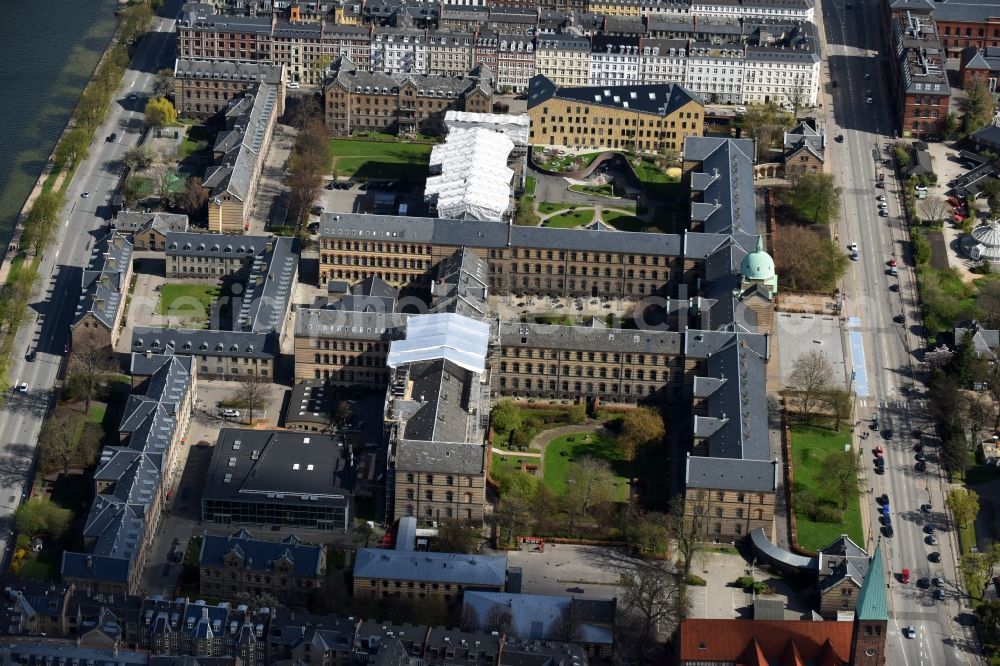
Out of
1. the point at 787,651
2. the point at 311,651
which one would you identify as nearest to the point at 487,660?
the point at 311,651

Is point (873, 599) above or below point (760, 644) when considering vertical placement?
above

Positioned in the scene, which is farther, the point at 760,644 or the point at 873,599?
the point at 760,644

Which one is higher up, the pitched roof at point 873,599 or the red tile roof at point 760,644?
the pitched roof at point 873,599

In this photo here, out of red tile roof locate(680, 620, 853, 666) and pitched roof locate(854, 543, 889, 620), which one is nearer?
Answer: pitched roof locate(854, 543, 889, 620)

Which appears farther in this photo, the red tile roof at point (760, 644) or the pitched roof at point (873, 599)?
the red tile roof at point (760, 644)

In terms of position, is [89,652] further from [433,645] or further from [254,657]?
[433,645]

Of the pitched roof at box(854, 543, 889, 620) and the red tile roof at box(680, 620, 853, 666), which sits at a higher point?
the pitched roof at box(854, 543, 889, 620)
